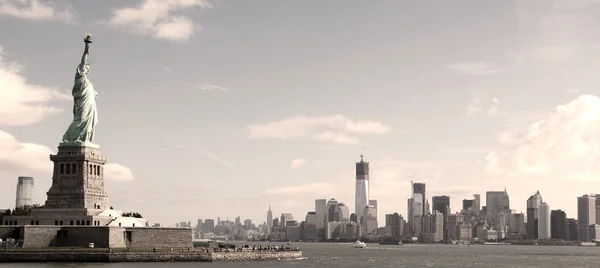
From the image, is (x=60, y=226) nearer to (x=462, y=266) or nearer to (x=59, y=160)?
(x=59, y=160)

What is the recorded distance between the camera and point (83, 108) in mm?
134375

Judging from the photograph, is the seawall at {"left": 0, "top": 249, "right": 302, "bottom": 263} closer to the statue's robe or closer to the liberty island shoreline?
the liberty island shoreline

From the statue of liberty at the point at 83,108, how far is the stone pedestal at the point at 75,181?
6.45ft

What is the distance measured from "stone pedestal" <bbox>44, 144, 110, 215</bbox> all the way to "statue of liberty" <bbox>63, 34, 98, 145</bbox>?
6.45ft

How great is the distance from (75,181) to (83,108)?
1230cm

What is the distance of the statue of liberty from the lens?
436 ft

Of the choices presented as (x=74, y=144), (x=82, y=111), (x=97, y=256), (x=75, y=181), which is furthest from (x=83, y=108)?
(x=97, y=256)

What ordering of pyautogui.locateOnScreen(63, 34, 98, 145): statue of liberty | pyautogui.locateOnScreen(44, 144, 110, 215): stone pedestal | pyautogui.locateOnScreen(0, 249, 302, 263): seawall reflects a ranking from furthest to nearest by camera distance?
pyautogui.locateOnScreen(63, 34, 98, 145): statue of liberty, pyautogui.locateOnScreen(44, 144, 110, 215): stone pedestal, pyautogui.locateOnScreen(0, 249, 302, 263): seawall

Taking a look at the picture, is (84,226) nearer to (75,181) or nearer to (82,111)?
(75,181)

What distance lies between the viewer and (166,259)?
407 ft

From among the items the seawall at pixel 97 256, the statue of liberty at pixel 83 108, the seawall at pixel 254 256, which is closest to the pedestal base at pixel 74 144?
the statue of liberty at pixel 83 108

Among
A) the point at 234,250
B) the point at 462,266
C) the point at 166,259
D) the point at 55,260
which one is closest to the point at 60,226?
the point at 55,260

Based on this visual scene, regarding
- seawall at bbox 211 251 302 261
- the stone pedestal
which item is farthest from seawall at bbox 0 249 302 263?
the stone pedestal

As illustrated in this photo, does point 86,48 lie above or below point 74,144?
above
